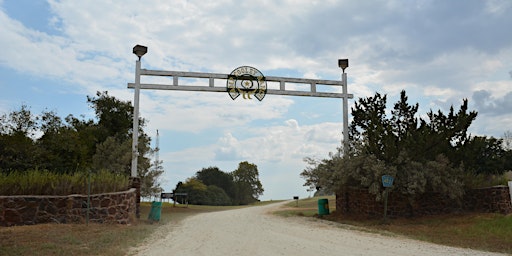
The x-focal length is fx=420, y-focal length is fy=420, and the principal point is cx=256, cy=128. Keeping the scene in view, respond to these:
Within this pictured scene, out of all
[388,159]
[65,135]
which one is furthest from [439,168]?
[65,135]

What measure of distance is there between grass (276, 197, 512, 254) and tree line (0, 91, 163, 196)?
11.2 m

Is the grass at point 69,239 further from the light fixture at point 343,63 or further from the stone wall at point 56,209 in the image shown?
the light fixture at point 343,63

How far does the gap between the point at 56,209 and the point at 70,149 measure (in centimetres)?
1101

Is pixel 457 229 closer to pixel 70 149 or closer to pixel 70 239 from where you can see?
pixel 70 239

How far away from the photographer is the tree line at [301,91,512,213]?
15758mm

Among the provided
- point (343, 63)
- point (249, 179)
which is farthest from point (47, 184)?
point (249, 179)

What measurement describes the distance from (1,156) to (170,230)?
12.5m

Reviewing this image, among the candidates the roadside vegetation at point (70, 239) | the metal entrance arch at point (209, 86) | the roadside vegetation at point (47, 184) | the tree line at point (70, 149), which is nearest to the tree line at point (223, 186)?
the tree line at point (70, 149)

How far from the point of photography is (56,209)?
1273 cm

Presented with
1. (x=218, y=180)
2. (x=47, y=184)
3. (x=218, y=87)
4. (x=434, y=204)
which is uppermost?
(x=218, y=87)

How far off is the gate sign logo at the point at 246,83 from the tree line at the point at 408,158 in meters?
4.03

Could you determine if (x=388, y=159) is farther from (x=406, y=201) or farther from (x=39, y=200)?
(x=39, y=200)

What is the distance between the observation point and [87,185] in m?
13.9

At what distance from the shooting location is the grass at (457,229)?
36.6 ft
